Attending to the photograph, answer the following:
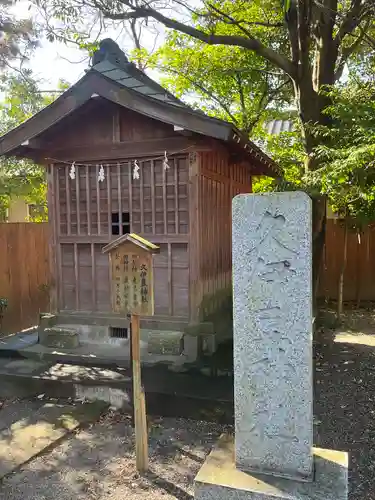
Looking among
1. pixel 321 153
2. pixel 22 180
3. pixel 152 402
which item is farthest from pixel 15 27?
pixel 152 402

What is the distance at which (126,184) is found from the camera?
720 centimetres

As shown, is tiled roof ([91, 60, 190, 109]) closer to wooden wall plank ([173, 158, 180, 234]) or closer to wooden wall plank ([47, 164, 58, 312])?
wooden wall plank ([173, 158, 180, 234])

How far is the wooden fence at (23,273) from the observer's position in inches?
364

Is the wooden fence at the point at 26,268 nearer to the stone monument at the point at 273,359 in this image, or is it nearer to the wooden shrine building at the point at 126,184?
the wooden shrine building at the point at 126,184

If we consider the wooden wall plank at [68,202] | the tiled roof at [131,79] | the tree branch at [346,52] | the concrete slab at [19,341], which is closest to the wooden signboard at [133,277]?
the tiled roof at [131,79]

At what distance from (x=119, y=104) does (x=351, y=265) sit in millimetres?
9039

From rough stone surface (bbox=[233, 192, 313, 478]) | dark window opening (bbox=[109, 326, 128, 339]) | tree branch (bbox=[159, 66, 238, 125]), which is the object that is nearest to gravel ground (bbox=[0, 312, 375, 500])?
rough stone surface (bbox=[233, 192, 313, 478])

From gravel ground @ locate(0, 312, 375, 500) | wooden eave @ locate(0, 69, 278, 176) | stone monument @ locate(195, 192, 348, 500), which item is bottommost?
gravel ground @ locate(0, 312, 375, 500)

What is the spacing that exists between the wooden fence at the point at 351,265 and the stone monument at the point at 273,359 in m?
9.93

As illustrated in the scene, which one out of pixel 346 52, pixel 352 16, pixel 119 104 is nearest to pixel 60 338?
pixel 119 104

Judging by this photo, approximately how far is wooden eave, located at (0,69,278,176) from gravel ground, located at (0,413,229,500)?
154 inches

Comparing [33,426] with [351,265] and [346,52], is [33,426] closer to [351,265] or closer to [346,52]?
[351,265]

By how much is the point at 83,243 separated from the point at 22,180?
5.58m

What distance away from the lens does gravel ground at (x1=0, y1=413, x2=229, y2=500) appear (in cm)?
389
